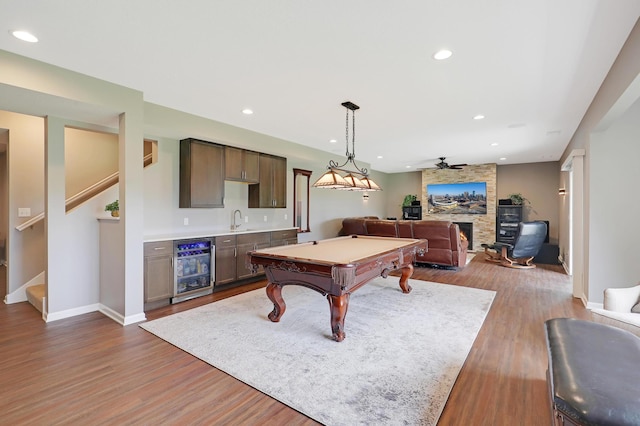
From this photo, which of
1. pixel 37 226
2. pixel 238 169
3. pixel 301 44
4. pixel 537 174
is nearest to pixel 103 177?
pixel 37 226

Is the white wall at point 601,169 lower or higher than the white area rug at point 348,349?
higher

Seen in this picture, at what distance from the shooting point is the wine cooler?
4.22 m

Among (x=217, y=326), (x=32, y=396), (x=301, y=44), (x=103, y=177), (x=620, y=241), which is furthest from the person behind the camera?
(x=103, y=177)

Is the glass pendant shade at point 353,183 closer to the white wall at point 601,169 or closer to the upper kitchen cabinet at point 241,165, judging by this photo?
the upper kitchen cabinet at point 241,165

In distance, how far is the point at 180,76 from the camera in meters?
3.16

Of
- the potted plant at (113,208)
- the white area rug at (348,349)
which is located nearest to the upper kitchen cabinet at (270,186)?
the white area rug at (348,349)

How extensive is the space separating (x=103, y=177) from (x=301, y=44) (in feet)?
14.2

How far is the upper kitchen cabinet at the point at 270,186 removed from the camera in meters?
5.73

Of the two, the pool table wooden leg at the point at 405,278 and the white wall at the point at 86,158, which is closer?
the pool table wooden leg at the point at 405,278

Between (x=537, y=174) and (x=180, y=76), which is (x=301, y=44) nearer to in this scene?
(x=180, y=76)

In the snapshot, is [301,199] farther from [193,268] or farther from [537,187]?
[537,187]

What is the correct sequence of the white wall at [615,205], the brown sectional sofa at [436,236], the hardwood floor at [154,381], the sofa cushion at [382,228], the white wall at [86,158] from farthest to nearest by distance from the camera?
1. the sofa cushion at [382,228]
2. the brown sectional sofa at [436,236]
3. the white wall at [86,158]
4. the white wall at [615,205]
5. the hardwood floor at [154,381]

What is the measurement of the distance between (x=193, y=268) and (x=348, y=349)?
2.66 m

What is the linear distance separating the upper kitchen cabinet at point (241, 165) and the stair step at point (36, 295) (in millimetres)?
2853
